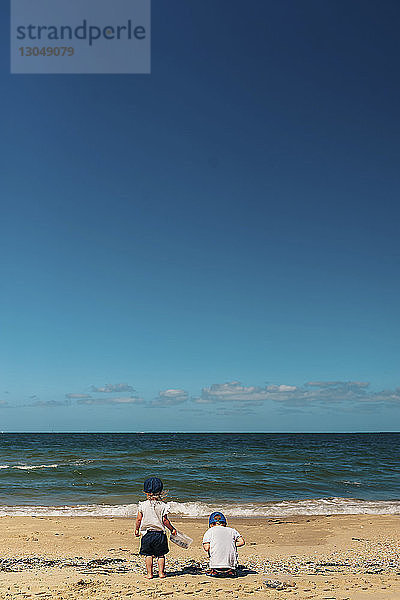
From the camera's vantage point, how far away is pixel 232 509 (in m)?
16.4

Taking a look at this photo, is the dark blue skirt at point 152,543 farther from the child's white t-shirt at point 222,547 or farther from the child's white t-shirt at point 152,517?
the child's white t-shirt at point 222,547

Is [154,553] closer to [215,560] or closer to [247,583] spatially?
[215,560]

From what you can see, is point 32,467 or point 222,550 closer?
point 222,550

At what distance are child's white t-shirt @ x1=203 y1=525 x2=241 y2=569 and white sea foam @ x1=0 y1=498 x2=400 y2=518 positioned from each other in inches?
315

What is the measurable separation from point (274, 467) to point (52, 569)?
22.1 metres

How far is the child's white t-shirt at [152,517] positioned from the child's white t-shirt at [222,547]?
Result: 2.91 feet

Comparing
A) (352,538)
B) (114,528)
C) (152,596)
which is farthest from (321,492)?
(152,596)

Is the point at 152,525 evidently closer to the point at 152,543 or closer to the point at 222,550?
the point at 152,543

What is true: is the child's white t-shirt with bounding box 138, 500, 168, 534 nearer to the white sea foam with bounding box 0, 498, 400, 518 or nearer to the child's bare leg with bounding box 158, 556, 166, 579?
the child's bare leg with bounding box 158, 556, 166, 579

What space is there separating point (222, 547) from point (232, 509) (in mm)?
8931


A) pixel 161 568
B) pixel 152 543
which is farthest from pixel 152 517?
pixel 161 568

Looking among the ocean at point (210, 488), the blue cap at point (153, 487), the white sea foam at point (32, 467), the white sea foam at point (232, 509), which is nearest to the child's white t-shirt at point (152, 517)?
the blue cap at point (153, 487)

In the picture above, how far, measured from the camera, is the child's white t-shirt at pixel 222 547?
795cm

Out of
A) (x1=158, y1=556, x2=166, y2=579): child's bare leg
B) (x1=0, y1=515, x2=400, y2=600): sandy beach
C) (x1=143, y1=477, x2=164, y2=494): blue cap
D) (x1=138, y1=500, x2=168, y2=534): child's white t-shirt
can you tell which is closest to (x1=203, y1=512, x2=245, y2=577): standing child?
(x1=0, y1=515, x2=400, y2=600): sandy beach
